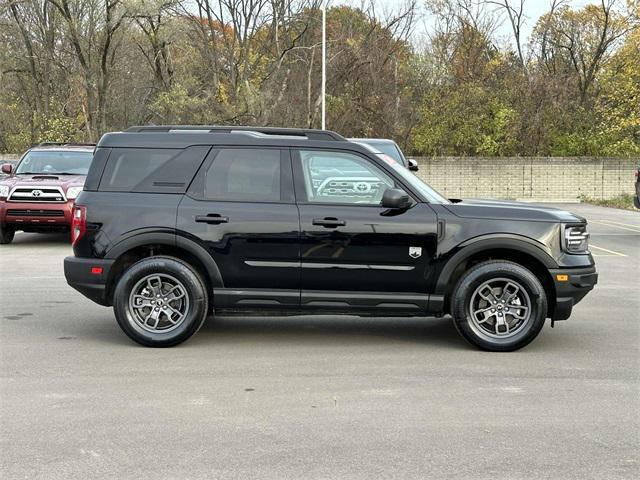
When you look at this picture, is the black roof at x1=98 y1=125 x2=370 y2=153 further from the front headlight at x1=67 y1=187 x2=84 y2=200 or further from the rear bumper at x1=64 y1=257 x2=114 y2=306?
the front headlight at x1=67 y1=187 x2=84 y2=200

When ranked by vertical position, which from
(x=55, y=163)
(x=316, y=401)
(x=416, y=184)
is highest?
(x=55, y=163)

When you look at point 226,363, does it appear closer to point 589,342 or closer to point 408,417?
point 408,417

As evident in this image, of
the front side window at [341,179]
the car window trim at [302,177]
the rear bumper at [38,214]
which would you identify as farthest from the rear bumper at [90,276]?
the rear bumper at [38,214]

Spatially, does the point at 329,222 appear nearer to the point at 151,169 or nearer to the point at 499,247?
the point at 499,247

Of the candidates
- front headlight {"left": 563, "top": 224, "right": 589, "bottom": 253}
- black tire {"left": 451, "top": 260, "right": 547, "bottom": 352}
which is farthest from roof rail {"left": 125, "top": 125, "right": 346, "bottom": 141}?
front headlight {"left": 563, "top": 224, "right": 589, "bottom": 253}

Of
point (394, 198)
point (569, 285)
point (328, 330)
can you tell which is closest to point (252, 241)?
point (394, 198)

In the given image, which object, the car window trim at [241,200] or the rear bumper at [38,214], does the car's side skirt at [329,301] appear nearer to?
the car window trim at [241,200]

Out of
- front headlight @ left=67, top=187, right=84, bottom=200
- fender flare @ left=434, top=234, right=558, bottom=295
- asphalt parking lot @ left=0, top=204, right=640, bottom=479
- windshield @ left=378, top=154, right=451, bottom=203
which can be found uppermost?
windshield @ left=378, top=154, right=451, bottom=203

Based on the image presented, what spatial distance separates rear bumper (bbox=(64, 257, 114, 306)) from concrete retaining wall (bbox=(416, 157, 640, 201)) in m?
31.9

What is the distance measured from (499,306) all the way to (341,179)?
1.76 m

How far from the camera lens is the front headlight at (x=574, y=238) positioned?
279 inches

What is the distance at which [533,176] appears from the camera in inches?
1516

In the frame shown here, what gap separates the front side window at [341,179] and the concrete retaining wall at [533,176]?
31390mm

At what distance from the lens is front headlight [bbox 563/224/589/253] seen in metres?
7.09
